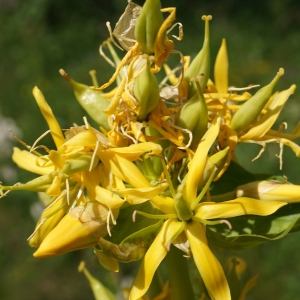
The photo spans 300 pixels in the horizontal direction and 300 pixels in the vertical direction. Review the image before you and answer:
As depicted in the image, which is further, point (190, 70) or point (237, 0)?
point (237, 0)

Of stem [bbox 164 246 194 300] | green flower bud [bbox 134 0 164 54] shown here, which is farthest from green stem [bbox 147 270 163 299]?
green flower bud [bbox 134 0 164 54]

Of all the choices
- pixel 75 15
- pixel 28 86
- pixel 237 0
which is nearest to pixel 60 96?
pixel 28 86

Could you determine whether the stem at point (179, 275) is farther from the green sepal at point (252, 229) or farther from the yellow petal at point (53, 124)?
the yellow petal at point (53, 124)

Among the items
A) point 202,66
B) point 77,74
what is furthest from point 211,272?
point 77,74

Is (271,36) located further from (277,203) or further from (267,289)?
(277,203)

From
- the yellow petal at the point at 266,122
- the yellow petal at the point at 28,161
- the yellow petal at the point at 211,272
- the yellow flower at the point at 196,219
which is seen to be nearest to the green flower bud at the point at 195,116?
the yellow flower at the point at 196,219

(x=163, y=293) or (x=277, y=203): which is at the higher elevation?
(x=277, y=203)

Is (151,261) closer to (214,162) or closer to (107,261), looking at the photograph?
(107,261)

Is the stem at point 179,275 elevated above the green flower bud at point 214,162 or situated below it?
below
